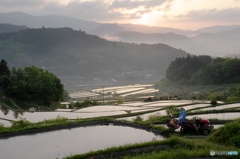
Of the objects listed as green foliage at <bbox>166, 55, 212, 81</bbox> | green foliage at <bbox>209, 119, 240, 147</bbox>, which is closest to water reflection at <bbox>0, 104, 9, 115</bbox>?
green foliage at <bbox>209, 119, 240, 147</bbox>

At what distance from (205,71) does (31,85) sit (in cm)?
4801

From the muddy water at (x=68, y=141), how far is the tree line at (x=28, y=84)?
62.6 ft

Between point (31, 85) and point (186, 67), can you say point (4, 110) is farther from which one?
point (186, 67)

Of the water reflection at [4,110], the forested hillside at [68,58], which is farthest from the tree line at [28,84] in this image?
the forested hillside at [68,58]

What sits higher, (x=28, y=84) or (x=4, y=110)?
(x=28, y=84)

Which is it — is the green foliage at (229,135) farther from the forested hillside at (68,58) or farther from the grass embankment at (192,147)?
the forested hillside at (68,58)

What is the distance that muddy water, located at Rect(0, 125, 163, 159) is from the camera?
8.58 meters

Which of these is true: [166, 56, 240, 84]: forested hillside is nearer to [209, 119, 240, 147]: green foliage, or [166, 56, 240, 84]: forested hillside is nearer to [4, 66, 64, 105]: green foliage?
[4, 66, 64, 105]: green foliage

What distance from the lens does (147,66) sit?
180 m

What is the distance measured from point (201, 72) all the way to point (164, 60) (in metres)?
119

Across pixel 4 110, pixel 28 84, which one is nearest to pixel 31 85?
pixel 28 84

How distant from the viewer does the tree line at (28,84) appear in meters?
28.5

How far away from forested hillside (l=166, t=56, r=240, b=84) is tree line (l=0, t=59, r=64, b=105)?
41.6 m

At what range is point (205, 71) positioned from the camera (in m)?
64.8
